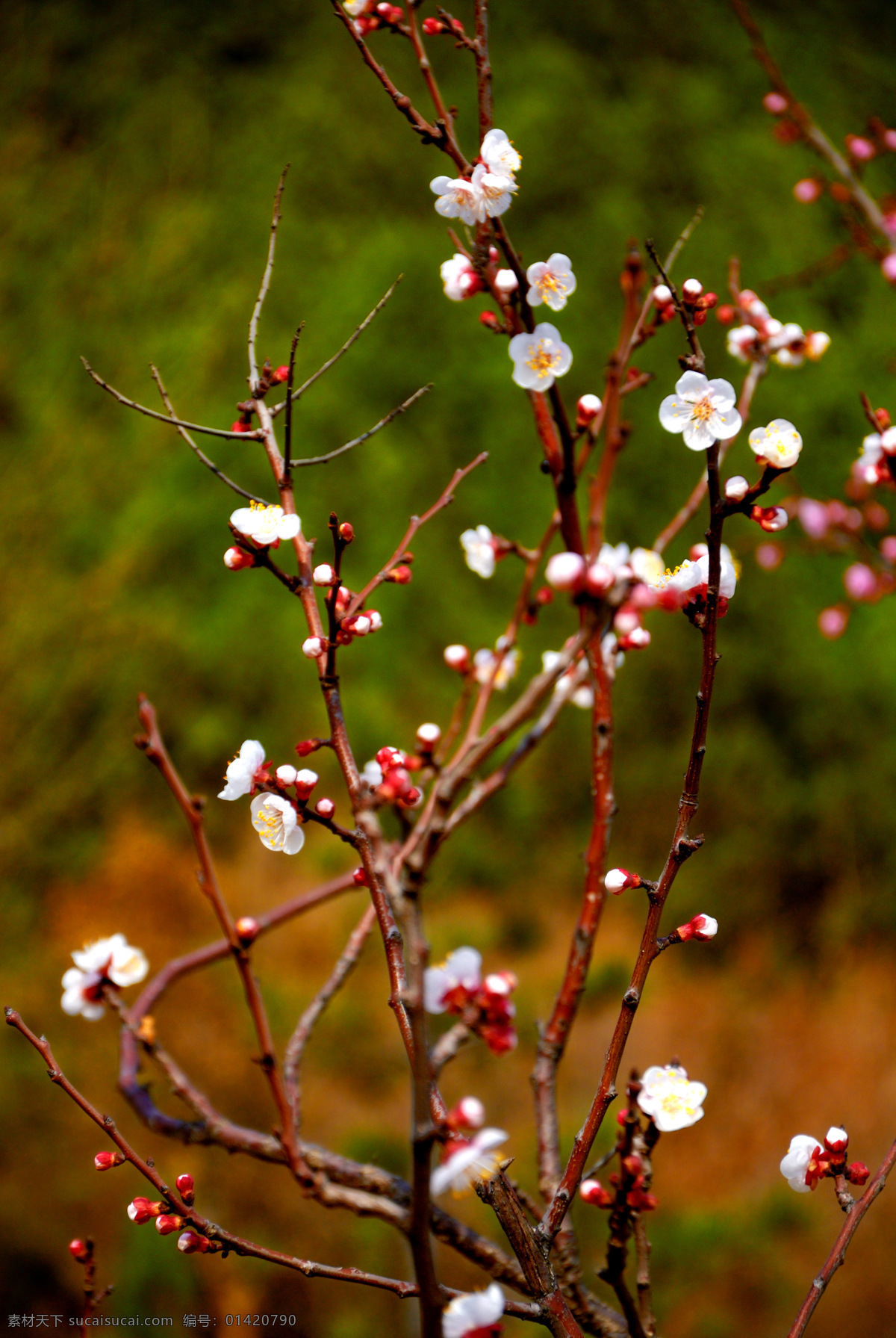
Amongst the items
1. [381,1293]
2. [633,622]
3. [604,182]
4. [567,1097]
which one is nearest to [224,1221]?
[381,1293]

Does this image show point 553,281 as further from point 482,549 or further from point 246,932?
point 246,932

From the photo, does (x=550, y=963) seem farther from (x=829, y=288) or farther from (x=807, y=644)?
(x=829, y=288)

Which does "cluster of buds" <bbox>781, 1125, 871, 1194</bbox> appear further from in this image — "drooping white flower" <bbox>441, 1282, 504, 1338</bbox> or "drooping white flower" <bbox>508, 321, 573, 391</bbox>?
"drooping white flower" <bbox>508, 321, 573, 391</bbox>

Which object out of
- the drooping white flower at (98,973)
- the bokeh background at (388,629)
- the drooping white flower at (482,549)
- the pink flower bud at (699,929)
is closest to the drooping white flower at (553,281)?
the drooping white flower at (482,549)

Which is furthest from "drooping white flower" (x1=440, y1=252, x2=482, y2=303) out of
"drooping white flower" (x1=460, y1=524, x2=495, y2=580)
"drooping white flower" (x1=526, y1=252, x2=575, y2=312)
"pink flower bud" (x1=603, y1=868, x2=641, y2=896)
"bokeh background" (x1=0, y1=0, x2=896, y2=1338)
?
"bokeh background" (x1=0, y1=0, x2=896, y2=1338)

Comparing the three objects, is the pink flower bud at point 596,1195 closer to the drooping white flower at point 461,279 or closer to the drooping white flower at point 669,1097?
the drooping white flower at point 669,1097
